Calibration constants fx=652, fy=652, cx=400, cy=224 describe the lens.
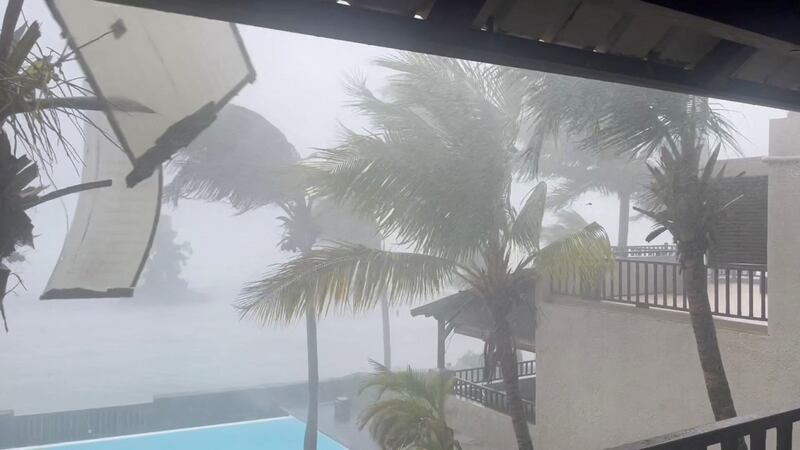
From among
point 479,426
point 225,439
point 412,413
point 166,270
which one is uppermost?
point 166,270

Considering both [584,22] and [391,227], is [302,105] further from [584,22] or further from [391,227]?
[584,22]

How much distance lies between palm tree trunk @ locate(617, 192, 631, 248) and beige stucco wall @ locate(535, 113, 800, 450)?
303 inches

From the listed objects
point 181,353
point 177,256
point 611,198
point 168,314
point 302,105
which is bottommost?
point 181,353

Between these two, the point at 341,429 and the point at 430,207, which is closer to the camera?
the point at 430,207

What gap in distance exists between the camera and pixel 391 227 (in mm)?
6449

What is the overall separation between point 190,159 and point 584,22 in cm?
1497

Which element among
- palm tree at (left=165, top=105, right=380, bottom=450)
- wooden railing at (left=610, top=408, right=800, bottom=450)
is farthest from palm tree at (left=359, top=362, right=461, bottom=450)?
palm tree at (left=165, top=105, right=380, bottom=450)

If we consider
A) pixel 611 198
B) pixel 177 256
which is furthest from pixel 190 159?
pixel 611 198

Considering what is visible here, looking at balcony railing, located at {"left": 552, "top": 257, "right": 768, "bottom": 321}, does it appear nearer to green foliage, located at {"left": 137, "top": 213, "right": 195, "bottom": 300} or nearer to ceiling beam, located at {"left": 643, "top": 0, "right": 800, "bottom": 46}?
ceiling beam, located at {"left": 643, "top": 0, "right": 800, "bottom": 46}

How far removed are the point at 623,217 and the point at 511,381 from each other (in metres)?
8.90

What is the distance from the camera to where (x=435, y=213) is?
21.3 feet

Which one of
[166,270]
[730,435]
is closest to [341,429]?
[166,270]

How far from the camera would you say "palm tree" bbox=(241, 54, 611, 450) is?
19.7 feet

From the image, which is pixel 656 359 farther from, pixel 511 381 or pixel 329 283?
pixel 329 283
